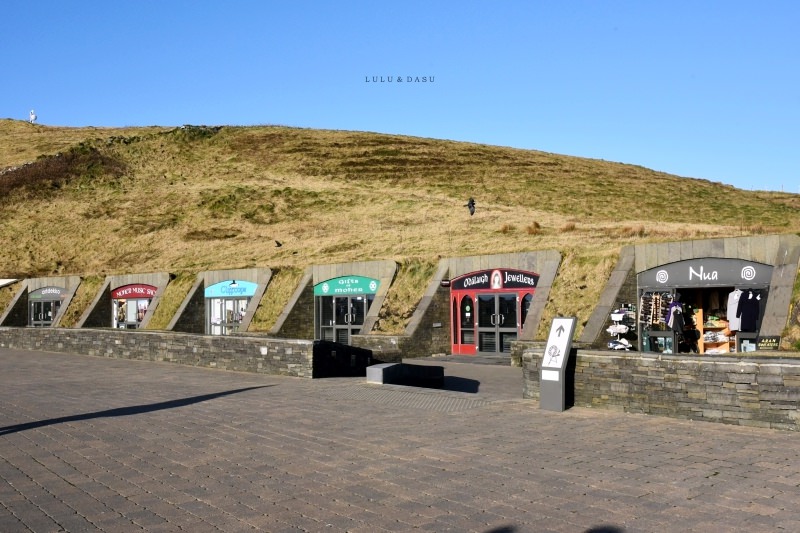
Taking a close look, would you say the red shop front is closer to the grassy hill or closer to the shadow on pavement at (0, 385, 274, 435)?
the grassy hill

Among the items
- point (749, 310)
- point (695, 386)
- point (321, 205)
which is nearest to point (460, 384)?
point (749, 310)

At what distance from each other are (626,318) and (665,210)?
36.0 m

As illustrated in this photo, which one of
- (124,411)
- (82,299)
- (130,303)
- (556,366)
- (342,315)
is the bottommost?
(124,411)

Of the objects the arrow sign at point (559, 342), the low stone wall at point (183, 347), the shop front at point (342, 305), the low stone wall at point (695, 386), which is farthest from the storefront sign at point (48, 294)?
the low stone wall at point (695, 386)

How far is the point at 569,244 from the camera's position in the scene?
2705cm

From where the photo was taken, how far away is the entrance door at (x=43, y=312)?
40125 millimetres

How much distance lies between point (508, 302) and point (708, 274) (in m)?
6.90

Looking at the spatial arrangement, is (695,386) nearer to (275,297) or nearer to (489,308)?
(489,308)

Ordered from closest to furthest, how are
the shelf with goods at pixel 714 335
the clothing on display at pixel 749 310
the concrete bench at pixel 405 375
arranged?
the concrete bench at pixel 405 375, the clothing on display at pixel 749 310, the shelf with goods at pixel 714 335

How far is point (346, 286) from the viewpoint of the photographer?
29.2 metres

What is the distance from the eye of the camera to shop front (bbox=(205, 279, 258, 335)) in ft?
106

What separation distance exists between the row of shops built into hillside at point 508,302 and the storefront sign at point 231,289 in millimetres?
51

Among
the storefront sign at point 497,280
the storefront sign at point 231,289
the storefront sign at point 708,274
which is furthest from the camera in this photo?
the storefront sign at point 231,289

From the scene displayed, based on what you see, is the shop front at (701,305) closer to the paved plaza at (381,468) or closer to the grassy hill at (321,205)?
the grassy hill at (321,205)
